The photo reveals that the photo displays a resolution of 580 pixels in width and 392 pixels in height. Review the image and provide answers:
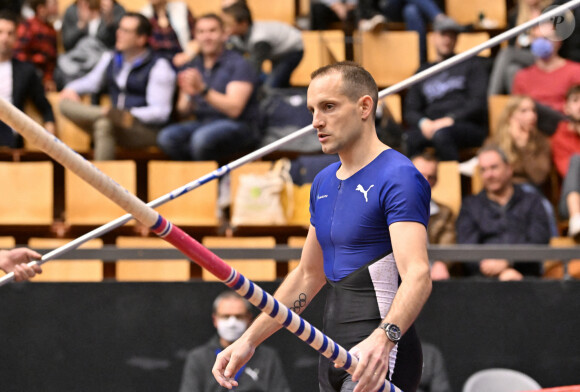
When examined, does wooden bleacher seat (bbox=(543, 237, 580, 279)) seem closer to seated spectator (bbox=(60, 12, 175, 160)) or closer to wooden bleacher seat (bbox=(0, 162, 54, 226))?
seated spectator (bbox=(60, 12, 175, 160))

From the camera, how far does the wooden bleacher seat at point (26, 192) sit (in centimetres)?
689

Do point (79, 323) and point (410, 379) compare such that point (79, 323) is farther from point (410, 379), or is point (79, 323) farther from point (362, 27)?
point (362, 27)

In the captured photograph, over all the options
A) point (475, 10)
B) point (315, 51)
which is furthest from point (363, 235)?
point (475, 10)

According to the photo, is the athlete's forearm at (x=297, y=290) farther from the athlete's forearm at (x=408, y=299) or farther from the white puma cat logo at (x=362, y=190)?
the athlete's forearm at (x=408, y=299)

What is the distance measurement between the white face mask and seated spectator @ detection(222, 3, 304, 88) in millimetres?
2896

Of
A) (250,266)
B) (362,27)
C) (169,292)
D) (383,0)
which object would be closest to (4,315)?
(169,292)

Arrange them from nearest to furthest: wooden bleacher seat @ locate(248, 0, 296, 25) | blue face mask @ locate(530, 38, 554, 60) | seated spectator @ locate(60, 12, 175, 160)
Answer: seated spectator @ locate(60, 12, 175, 160)
blue face mask @ locate(530, 38, 554, 60)
wooden bleacher seat @ locate(248, 0, 296, 25)

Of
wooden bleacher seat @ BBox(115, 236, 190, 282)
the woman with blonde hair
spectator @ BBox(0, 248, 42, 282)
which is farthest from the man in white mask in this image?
the woman with blonde hair

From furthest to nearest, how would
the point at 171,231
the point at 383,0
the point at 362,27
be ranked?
1. the point at 383,0
2. the point at 362,27
3. the point at 171,231

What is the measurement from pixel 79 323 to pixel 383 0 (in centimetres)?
486

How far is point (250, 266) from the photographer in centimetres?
586

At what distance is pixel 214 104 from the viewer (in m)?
6.93

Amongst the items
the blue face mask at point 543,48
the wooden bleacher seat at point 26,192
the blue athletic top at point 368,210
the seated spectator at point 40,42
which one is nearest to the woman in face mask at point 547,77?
the blue face mask at point 543,48

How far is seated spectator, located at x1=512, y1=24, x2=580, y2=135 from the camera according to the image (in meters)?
7.29
